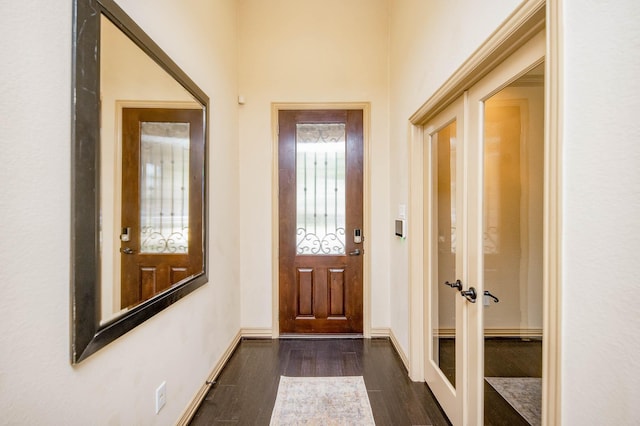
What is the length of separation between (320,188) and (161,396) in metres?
2.28

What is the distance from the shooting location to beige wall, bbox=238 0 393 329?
3.19m

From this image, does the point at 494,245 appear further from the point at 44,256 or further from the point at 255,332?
the point at 255,332

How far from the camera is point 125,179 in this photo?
1.30m

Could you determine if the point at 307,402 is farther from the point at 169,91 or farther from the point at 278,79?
the point at 278,79

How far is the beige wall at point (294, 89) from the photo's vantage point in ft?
10.5

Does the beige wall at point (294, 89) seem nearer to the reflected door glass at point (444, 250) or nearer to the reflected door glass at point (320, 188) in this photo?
the reflected door glass at point (320, 188)

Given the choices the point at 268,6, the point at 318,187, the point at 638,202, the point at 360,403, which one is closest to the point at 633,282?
the point at 638,202

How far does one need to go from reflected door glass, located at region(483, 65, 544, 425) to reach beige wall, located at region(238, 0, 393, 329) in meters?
1.73

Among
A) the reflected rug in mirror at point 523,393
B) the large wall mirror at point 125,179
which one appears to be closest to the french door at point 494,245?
the reflected rug in mirror at point 523,393

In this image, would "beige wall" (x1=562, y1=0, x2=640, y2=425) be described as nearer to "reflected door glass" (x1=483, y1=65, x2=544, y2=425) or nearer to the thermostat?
"reflected door glass" (x1=483, y1=65, x2=544, y2=425)

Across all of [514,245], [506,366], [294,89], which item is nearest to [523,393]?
[506,366]

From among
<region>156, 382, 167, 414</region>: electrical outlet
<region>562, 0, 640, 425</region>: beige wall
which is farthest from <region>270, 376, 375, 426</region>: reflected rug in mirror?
<region>562, 0, 640, 425</region>: beige wall

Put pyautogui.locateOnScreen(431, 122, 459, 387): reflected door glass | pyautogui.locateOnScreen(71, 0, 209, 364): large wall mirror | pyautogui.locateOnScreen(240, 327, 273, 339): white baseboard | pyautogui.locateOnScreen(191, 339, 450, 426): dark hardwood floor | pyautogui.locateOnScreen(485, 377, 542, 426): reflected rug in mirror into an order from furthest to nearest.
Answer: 1. pyautogui.locateOnScreen(240, 327, 273, 339): white baseboard
2. pyautogui.locateOnScreen(191, 339, 450, 426): dark hardwood floor
3. pyautogui.locateOnScreen(431, 122, 459, 387): reflected door glass
4. pyautogui.locateOnScreen(485, 377, 542, 426): reflected rug in mirror
5. pyautogui.locateOnScreen(71, 0, 209, 364): large wall mirror

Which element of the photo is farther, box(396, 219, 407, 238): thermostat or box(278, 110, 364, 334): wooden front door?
box(278, 110, 364, 334): wooden front door
